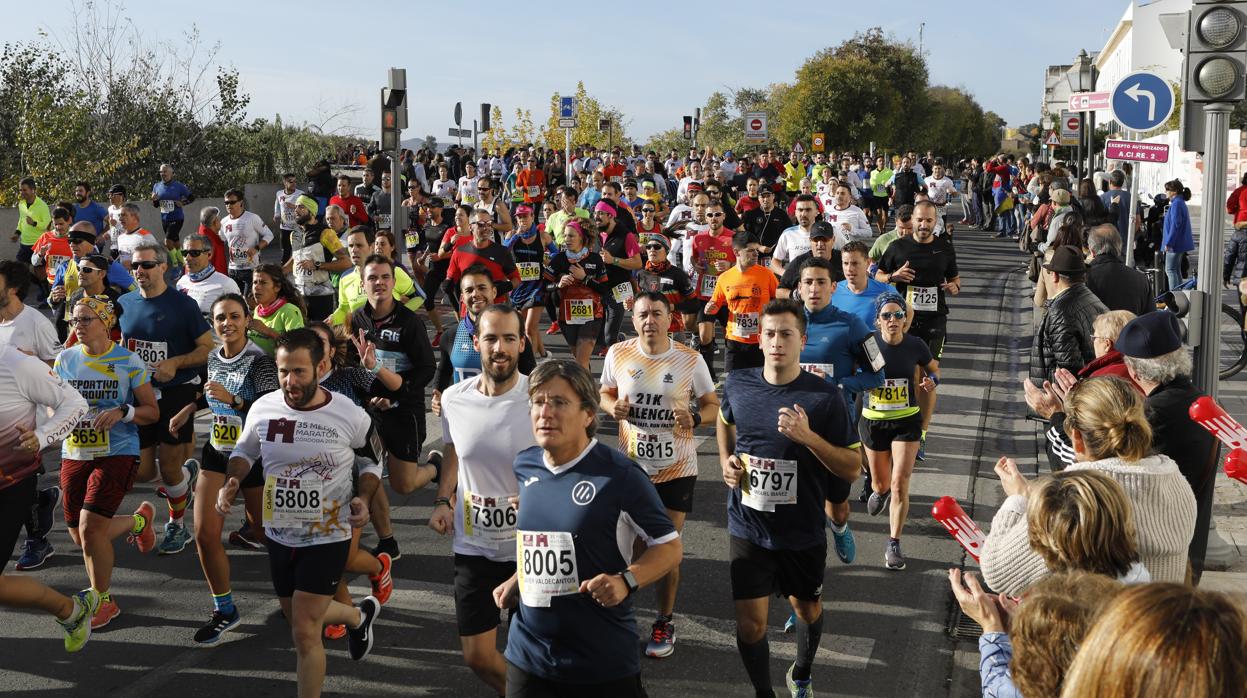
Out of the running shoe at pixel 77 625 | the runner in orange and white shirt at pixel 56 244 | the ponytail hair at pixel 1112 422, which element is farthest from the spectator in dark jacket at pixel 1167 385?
the runner in orange and white shirt at pixel 56 244

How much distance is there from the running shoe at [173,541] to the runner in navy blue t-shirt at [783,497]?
4134 millimetres

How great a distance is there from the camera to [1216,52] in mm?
6883

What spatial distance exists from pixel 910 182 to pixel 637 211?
403 inches

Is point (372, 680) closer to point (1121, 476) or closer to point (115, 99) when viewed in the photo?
point (1121, 476)

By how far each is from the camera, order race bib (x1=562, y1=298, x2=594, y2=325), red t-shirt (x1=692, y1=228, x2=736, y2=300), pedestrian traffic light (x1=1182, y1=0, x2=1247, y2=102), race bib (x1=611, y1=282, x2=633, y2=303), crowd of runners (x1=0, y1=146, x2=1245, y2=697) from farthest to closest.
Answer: red t-shirt (x1=692, y1=228, x2=736, y2=300)
race bib (x1=611, y1=282, x2=633, y2=303)
race bib (x1=562, y1=298, x2=594, y2=325)
pedestrian traffic light (x1=1182, y1=0, x2=1247, y2=102)
crowd of runners (x1=0, y1=146, x2=1245, y2=697)

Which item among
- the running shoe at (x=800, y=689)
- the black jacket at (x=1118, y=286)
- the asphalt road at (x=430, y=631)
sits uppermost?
the black jacket at (x=1118, y=286)

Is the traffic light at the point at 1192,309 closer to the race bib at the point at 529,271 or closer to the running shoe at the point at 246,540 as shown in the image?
the running shoe at the point at 246,540

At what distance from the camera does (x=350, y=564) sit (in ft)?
19.3

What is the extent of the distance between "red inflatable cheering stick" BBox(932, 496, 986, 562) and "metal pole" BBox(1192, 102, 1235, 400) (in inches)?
160

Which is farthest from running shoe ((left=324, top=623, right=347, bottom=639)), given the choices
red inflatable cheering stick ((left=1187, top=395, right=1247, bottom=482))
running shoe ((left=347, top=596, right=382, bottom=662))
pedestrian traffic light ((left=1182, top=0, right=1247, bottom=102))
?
pedestrian traffic light ((left=1182, top=0, right=1247, bottom=102))

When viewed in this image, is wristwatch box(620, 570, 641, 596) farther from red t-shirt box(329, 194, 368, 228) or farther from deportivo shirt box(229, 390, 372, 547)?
red t-shirt box(329, 194, 368, 228)

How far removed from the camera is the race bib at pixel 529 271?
12.3 metres

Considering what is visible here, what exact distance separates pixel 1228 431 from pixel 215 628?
4.86 m

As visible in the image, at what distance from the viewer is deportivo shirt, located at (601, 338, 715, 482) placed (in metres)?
6.13
